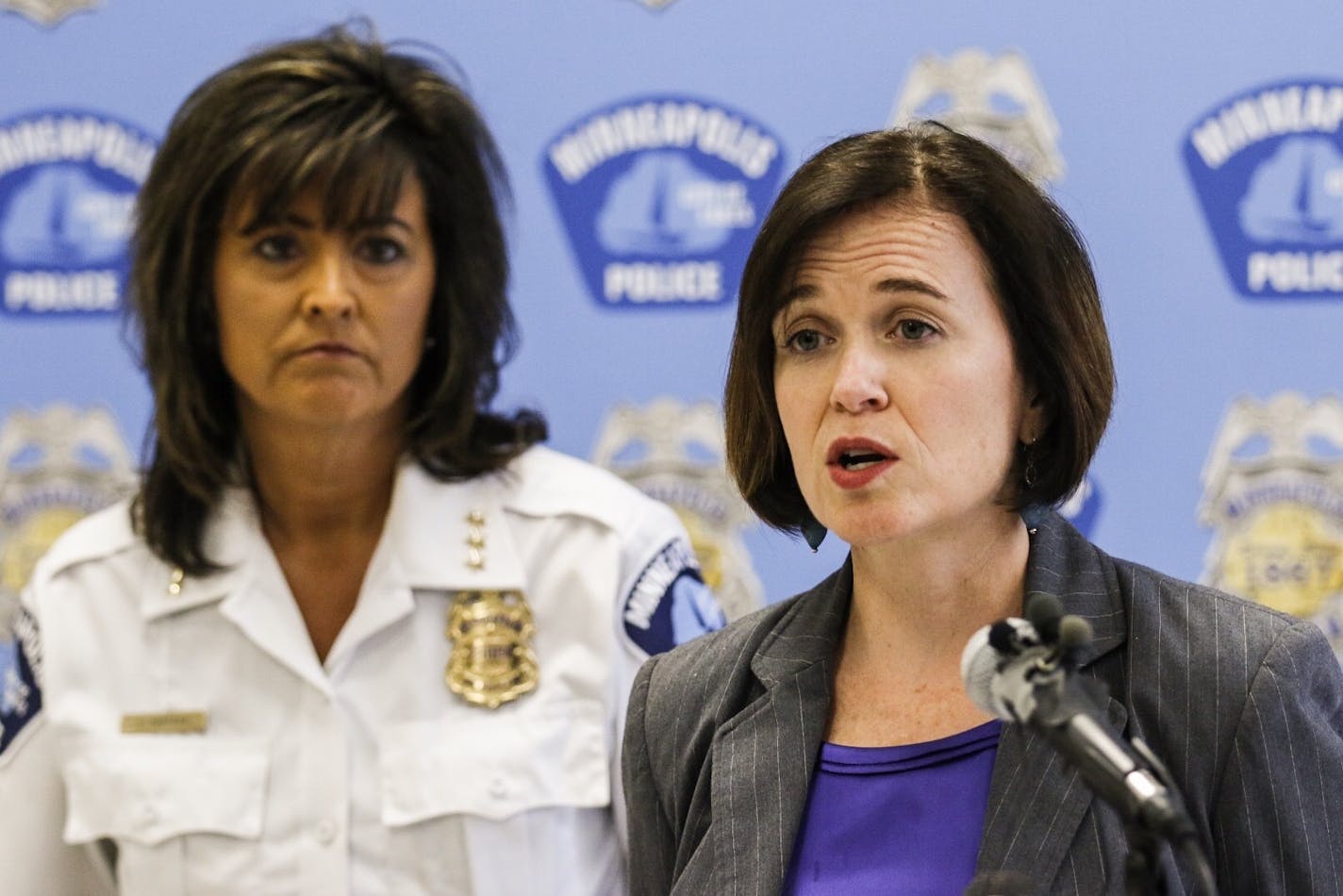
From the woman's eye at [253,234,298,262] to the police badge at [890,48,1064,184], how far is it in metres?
0.82

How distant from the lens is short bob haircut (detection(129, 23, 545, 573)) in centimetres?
224

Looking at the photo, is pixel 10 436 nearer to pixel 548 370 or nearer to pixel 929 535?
pixel 548 370

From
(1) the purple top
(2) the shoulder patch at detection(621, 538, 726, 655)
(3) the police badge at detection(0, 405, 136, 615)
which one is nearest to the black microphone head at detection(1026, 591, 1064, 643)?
(1) the purple top

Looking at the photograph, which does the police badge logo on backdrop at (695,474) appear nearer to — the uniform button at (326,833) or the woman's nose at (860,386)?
the uniform button at (326,833)

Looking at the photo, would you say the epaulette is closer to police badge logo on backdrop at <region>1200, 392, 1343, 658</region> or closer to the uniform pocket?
the uniform pocket

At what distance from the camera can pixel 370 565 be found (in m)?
2.29

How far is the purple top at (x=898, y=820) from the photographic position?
1.48 metres

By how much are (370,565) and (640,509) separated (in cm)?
36

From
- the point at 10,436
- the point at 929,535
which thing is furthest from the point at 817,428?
the point at 10,436

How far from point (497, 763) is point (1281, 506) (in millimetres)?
1079

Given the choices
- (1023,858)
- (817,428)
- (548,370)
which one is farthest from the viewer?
(548,370)

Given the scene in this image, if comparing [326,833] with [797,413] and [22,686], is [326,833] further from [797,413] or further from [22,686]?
[797,413]

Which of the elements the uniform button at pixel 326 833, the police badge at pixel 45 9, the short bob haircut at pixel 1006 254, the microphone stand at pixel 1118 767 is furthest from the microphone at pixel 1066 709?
the police badge at pixel 45 9

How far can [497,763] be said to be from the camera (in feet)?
7.29
